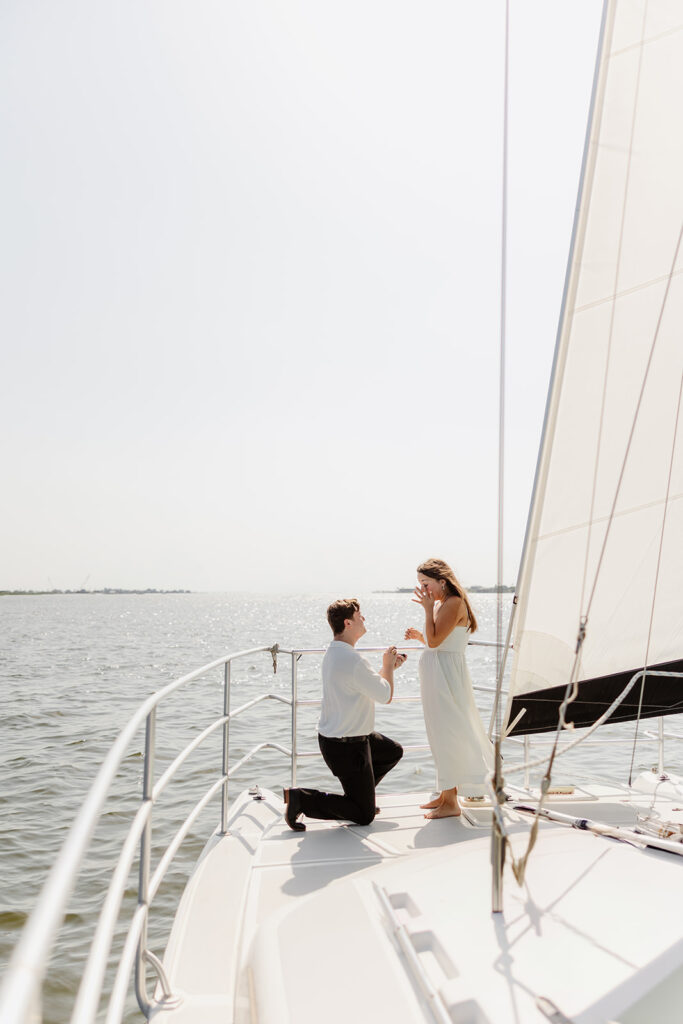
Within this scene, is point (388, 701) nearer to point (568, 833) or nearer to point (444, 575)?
point (444, 575)

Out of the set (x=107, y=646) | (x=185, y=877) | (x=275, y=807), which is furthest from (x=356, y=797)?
(x=107, y=646)

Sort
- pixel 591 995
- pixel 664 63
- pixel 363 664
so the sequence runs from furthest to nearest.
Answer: pixel 363 664, pixel 664 63, pixel 591 995

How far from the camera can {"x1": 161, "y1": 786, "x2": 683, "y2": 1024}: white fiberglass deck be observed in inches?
56.7

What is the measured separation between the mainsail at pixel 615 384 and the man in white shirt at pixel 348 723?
4.52 ft

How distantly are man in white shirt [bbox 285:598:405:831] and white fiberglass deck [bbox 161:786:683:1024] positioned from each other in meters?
1.39

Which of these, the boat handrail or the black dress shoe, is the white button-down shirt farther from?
the boat handrail

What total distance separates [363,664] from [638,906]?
230 cm

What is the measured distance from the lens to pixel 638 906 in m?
1.73

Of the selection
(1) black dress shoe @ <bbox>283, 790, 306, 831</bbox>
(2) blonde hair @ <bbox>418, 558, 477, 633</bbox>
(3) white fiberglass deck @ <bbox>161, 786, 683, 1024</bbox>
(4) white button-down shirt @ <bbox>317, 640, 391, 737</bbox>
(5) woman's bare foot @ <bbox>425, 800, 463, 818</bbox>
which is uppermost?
(2) blonde hair @ <bbox>418, 558, 477, 633</bbox>

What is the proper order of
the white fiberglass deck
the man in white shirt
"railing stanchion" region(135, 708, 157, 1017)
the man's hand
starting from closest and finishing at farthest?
the white fiberglass deck
"railing stanchion" region(135, 708, 157, 1017)
the man in white shirt
the man's hand

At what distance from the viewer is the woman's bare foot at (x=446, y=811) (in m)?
4.16

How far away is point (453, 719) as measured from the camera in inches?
165

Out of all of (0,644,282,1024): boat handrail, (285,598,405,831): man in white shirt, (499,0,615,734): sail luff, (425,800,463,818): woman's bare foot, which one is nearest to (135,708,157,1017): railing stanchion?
(0,644,282,1024): boat handrail

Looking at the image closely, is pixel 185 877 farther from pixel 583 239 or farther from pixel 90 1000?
pixel 583 239
